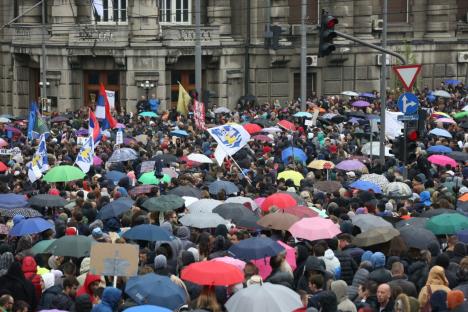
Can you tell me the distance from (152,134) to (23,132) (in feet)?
13.2

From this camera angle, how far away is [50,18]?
53.8 m

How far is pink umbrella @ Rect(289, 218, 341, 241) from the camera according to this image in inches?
799

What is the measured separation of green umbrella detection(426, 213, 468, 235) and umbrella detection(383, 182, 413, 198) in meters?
4.41

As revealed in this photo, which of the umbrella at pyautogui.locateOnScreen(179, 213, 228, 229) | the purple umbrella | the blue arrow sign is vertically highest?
the blue arrow sign

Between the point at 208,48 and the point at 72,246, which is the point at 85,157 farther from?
the point at 208,48

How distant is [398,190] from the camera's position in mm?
25953

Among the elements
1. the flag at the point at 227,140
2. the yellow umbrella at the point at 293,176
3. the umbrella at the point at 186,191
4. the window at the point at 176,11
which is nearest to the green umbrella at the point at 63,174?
the umbrella at the point at 186,191

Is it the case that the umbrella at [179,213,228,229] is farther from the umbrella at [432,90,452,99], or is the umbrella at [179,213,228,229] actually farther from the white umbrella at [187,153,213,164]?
the umbrella at [432,90,452,99]

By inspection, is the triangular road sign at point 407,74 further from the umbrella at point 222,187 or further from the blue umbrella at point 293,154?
the umbrella at point 222,187

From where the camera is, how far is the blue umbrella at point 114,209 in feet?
74.5

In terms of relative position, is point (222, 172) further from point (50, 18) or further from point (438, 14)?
point (438, 14)

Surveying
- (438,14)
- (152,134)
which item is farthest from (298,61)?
(152,134)

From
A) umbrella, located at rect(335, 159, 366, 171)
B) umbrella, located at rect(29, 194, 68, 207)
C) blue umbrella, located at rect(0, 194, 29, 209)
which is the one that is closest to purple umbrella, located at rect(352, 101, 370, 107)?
umbrella, located at rect(335, 159, 366, 171)

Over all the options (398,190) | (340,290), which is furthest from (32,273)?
(398,190)
